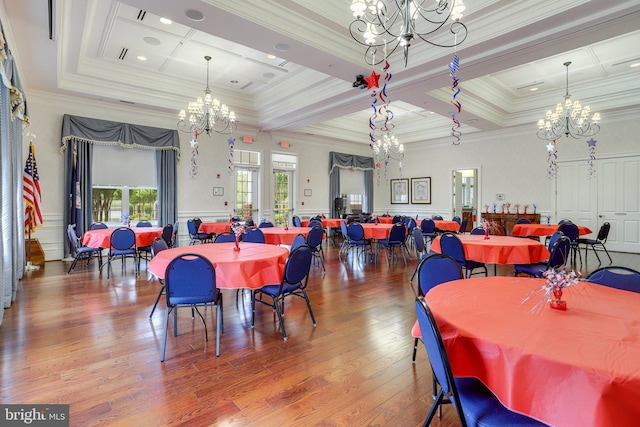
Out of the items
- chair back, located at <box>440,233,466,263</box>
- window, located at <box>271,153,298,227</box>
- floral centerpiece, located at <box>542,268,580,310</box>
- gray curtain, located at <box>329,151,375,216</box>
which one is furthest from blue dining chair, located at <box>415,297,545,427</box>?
gray curtain, located at <box>329,151,375,216</box>

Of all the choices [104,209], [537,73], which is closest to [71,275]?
[104,209]

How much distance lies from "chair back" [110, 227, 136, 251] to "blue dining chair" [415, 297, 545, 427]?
552 cm

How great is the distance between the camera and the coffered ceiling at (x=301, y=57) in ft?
14.5

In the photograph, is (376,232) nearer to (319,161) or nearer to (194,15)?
(194,15)

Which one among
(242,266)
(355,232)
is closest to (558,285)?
(242,266)

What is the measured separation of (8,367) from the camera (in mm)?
2682

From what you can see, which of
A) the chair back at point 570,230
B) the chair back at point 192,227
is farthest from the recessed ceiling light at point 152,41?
the chair back at point 570,230

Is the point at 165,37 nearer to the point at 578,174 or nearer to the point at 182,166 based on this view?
the point at 182,166

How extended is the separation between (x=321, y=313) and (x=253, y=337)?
967 millimetres

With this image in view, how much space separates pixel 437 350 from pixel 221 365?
198cm

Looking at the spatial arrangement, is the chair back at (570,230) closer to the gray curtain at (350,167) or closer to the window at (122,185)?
the gray curtain at (350,167)

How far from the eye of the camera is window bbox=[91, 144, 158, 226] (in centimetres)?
791

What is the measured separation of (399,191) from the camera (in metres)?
14.0

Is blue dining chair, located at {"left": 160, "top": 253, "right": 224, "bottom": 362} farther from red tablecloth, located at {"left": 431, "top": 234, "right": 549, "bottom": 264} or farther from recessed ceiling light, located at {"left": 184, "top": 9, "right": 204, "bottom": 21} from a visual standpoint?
red tablecloth, located at {"left": 431, "top": 234, "right": 549, "bottom": 264}
